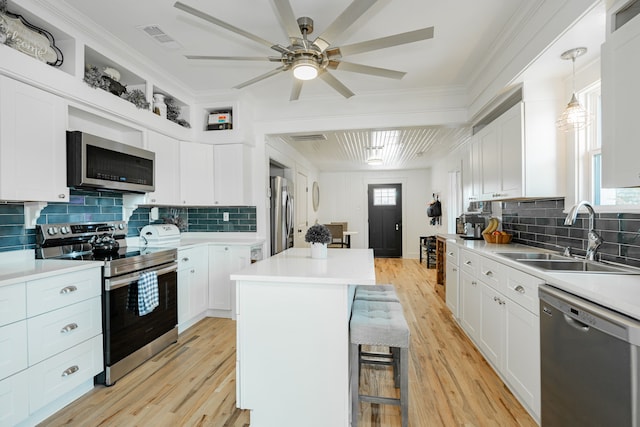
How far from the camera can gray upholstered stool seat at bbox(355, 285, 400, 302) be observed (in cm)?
211

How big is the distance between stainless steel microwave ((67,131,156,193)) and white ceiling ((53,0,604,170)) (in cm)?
87

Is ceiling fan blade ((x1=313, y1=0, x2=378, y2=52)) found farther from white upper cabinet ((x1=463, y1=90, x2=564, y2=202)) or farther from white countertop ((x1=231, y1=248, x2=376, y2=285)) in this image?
white upper cabinet ((x1=463, y1=90, x2=564, y2=202))

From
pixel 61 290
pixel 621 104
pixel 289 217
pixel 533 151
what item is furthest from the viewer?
pixel 289 217

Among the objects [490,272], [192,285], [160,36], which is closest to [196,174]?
[192,285]

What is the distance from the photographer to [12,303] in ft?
5.15

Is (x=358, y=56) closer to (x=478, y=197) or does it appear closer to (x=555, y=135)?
(x=555, y=135)

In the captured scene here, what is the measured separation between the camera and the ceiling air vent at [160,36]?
2260mm

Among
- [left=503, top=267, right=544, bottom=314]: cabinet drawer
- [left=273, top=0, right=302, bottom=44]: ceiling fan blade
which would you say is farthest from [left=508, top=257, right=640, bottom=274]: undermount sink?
[left=273, top=0, right=302, bottom=44]: ceiling fan blade

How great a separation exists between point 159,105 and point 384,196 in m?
6.13

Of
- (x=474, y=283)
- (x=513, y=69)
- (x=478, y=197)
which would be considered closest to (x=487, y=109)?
(x=513, y=69)

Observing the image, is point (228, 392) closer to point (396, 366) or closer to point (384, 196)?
point (396, 366)

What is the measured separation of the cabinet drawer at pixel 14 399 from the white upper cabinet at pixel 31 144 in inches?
41.8

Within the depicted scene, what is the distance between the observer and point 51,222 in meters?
2.30

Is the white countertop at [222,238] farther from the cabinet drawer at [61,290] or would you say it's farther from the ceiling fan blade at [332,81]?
the ceiling fan blade at [332,81]
